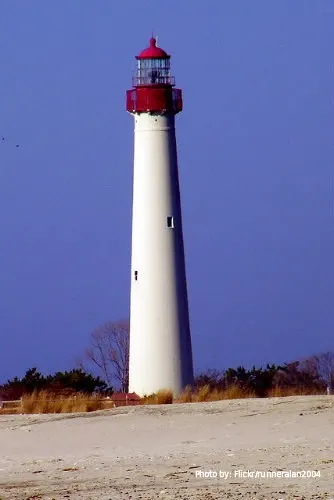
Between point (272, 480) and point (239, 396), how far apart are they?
38.3 feet

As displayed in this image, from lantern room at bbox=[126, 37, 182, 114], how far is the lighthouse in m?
0.42

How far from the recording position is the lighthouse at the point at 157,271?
1409 inches

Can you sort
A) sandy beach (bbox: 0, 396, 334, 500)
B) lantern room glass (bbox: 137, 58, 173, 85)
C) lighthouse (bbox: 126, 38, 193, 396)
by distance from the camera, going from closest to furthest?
sandy beach (bbox: 0, 396, 334, 500)
lighthouse (bbox: 126, 38, 193, 396)
lantern room glass (bbox: 137, 58, 173, 85)

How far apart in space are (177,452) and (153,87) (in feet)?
53.3

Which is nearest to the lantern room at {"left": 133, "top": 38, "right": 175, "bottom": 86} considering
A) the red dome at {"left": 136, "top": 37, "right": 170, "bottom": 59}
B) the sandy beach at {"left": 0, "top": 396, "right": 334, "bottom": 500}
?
the red dome at {"left": 136, "top": 37, "right": 170, "bottom": 59}

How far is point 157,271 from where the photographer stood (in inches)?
1410

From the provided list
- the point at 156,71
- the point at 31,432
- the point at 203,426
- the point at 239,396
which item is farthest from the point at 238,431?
the point at 156,71

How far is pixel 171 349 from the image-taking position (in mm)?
35812

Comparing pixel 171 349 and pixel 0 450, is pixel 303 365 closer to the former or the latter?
pixel 171 349

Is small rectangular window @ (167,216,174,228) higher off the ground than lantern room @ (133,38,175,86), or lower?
lower

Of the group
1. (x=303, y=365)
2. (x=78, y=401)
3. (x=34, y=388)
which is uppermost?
(x=303, y=365)

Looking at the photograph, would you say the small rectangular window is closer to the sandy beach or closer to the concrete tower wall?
the concrete tower wall

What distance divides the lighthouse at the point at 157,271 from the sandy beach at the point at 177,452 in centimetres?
943

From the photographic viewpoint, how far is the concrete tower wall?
3578cm
